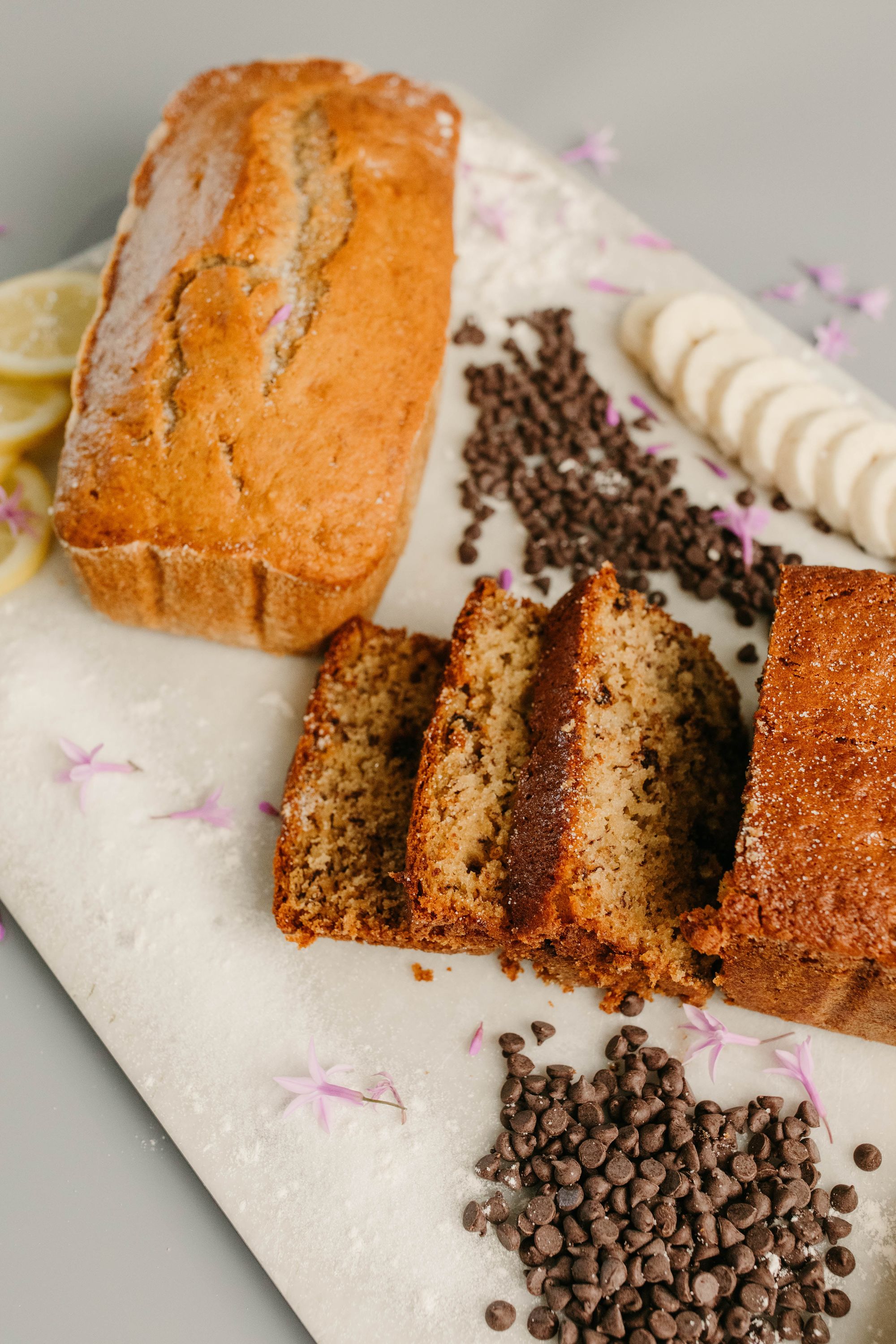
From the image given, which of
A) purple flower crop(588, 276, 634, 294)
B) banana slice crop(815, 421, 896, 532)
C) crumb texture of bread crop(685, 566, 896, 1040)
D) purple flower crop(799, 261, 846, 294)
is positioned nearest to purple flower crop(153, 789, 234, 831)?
crumb texture of bread crop(685, 566, 896, 1040)

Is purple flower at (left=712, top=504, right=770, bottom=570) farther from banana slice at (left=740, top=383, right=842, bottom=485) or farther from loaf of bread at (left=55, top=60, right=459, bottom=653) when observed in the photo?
loaf of bread at (left=55, top=60, right=459, bottom=653)

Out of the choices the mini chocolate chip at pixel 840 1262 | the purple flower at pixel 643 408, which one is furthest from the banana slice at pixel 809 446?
the mini chocolate chip at pixel 840 1262

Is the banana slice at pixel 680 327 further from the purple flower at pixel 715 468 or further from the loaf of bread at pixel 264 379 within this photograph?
the loaf of bread at pixel 264 379

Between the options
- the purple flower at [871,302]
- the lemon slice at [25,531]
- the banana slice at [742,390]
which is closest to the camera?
the lemon slice at [25,531]

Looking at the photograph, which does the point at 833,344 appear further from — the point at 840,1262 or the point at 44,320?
the point at 840,1262

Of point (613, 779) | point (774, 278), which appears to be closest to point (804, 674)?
point (613, 779)

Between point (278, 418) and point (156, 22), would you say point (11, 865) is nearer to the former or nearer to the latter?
point (278, 418)

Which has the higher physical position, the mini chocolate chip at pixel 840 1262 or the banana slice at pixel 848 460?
the banana slice at pixel 848 460
